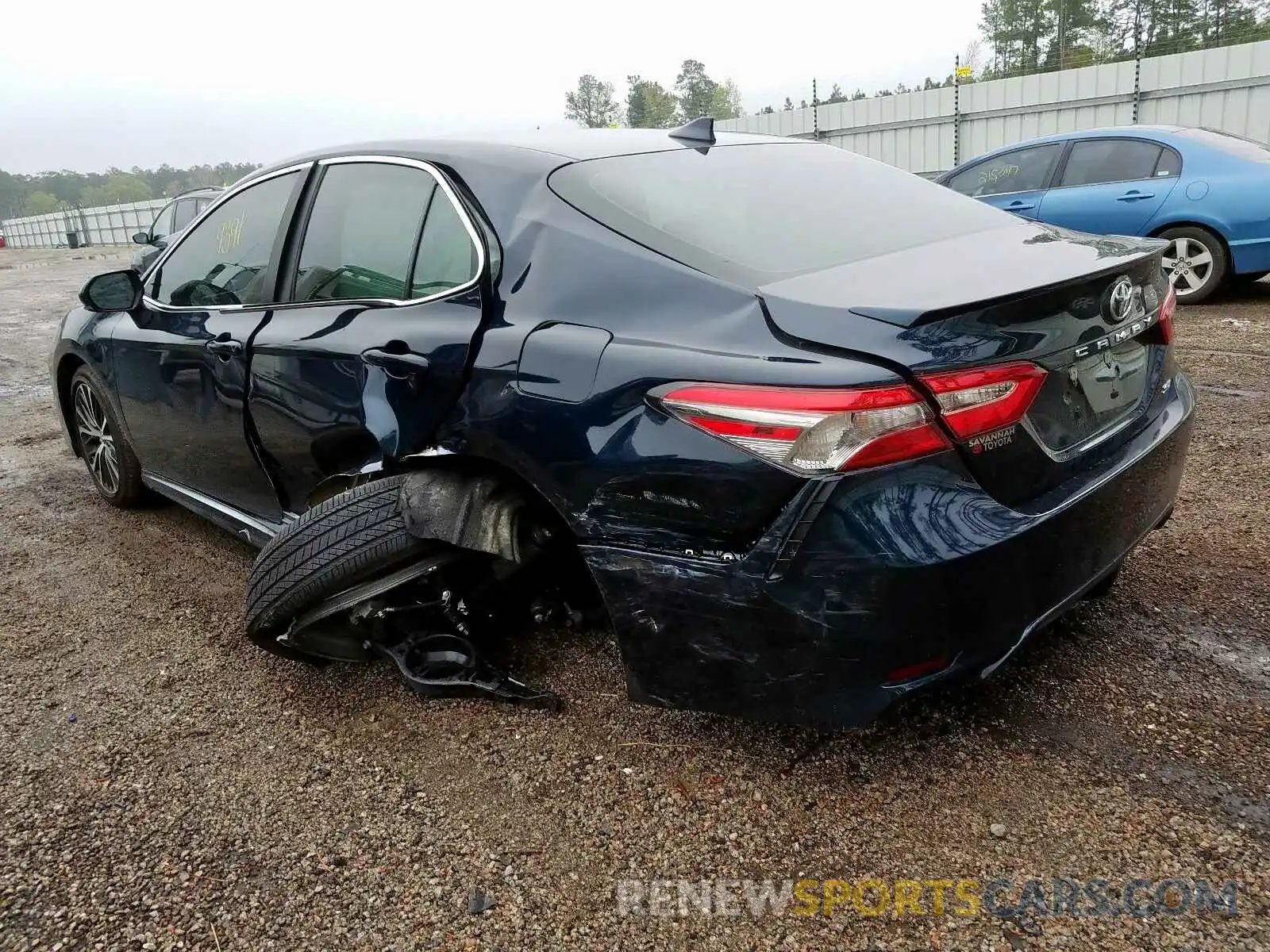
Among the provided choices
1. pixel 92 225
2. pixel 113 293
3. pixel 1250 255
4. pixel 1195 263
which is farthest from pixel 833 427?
pixel 92 225

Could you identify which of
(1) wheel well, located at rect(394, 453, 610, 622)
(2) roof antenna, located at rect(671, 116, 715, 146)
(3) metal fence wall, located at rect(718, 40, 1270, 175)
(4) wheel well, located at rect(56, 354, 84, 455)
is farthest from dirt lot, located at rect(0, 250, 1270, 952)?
(3) metal fence wall, located at rect(718, 40, 1270, 175)

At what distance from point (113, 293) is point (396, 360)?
Answer: 6.59 ft

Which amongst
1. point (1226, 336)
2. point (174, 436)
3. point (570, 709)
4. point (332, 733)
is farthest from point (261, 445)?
point (1226, 336)

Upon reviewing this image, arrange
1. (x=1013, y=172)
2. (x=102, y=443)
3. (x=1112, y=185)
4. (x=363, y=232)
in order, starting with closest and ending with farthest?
1. (x=363, y=232)
2. (x=102, y=443)
3. (x=1112, y=185)
4. (x=1013, y=172)

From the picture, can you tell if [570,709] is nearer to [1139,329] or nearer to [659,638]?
[659,638]

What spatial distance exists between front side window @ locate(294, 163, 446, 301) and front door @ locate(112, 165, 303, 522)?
0.66ft

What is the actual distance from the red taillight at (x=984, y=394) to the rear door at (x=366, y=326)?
114 cm

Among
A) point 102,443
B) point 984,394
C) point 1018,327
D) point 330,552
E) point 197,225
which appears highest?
point 197,225

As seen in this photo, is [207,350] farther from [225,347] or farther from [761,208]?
[761,208]

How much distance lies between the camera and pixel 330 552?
2.55 metres

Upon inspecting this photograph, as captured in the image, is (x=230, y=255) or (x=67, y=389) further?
(x=67, y=389)

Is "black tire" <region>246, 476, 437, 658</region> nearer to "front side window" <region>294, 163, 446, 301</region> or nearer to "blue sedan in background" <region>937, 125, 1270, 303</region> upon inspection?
"front side window" <region>294, 163, 446, 301</region>

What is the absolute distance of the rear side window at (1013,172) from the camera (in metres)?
7.85

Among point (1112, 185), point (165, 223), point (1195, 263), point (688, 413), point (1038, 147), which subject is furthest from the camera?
point (165, 223)
